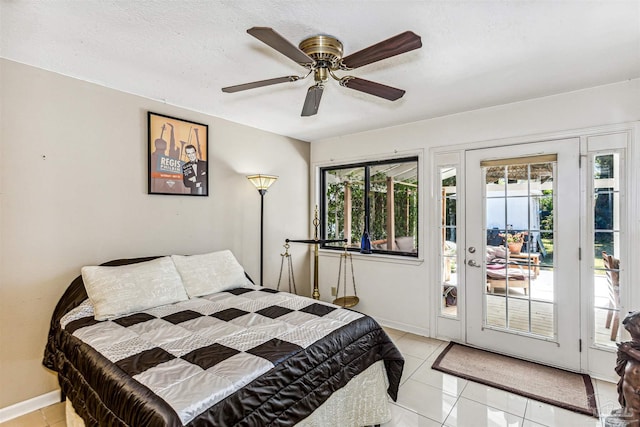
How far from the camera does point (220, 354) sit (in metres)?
1.60

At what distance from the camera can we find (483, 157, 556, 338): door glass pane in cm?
285

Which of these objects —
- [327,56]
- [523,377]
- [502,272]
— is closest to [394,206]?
[502,272]

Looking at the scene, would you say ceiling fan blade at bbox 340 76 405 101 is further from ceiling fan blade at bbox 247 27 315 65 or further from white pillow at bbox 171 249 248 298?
white pillow at bbox 171 249 248 298

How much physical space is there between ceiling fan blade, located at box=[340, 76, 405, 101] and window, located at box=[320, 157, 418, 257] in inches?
69.9

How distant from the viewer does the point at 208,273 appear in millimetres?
2771

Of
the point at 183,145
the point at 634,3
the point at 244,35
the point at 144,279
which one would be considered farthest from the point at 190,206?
the point at 634,3

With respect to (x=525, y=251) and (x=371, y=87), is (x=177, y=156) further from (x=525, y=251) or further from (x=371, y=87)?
(x=525, y=251)

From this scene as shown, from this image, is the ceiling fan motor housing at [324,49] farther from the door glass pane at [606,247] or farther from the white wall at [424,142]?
the door glass pane at [606,247]

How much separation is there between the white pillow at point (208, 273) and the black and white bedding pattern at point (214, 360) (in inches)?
10.4

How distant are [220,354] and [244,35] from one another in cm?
173

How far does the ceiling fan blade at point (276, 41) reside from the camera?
132 cm

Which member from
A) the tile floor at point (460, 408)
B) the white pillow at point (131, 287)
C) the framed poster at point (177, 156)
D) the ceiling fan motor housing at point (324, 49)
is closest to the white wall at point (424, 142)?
the tile floor at point (460, 408)

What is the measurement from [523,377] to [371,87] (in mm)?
2584

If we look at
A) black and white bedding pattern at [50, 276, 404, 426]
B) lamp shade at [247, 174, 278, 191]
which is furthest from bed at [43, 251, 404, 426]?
lamp shade at [247, 174, 278, 191]
